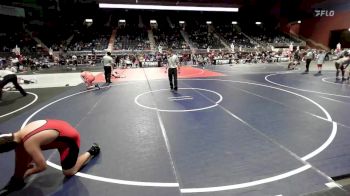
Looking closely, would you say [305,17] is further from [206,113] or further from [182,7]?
[206,113]

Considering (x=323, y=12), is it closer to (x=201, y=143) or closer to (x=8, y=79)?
(x=201, y=143)

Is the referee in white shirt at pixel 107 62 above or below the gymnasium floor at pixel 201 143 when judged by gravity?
above

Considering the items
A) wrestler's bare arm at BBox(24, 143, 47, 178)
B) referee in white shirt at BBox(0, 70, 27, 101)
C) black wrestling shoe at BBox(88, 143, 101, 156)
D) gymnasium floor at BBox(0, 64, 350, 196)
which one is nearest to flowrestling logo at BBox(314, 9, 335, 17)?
gymnasium floor at BBox(0, 64, 350, 196)

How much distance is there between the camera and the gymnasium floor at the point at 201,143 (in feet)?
10.3

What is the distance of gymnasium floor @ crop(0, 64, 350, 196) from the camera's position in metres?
3.15

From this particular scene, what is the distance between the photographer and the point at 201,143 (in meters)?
4.41

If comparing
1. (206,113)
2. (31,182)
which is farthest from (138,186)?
(206,113)

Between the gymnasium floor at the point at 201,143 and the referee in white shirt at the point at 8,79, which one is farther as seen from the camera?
the referee in white shirt at the point at 8,79

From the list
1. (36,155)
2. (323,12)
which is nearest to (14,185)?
(36,155)

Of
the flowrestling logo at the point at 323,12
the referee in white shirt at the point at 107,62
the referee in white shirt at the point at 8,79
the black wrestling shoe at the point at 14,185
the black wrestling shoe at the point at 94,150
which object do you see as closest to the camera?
the black wrestling shoe at the point at 14,185

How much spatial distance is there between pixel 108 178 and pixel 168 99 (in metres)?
4.74

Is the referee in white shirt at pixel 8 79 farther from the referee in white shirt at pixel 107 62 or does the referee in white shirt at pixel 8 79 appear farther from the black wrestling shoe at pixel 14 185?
the black wrestling shoe at pixel 14 185

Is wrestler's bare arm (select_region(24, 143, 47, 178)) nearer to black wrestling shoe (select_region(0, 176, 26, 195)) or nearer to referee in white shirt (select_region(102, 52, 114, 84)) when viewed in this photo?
black wrestling shoe (select_region(0, 176, 26, 195))

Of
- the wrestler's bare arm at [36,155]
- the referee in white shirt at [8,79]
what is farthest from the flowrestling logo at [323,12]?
the wrestler's bare arm at [36,155]
